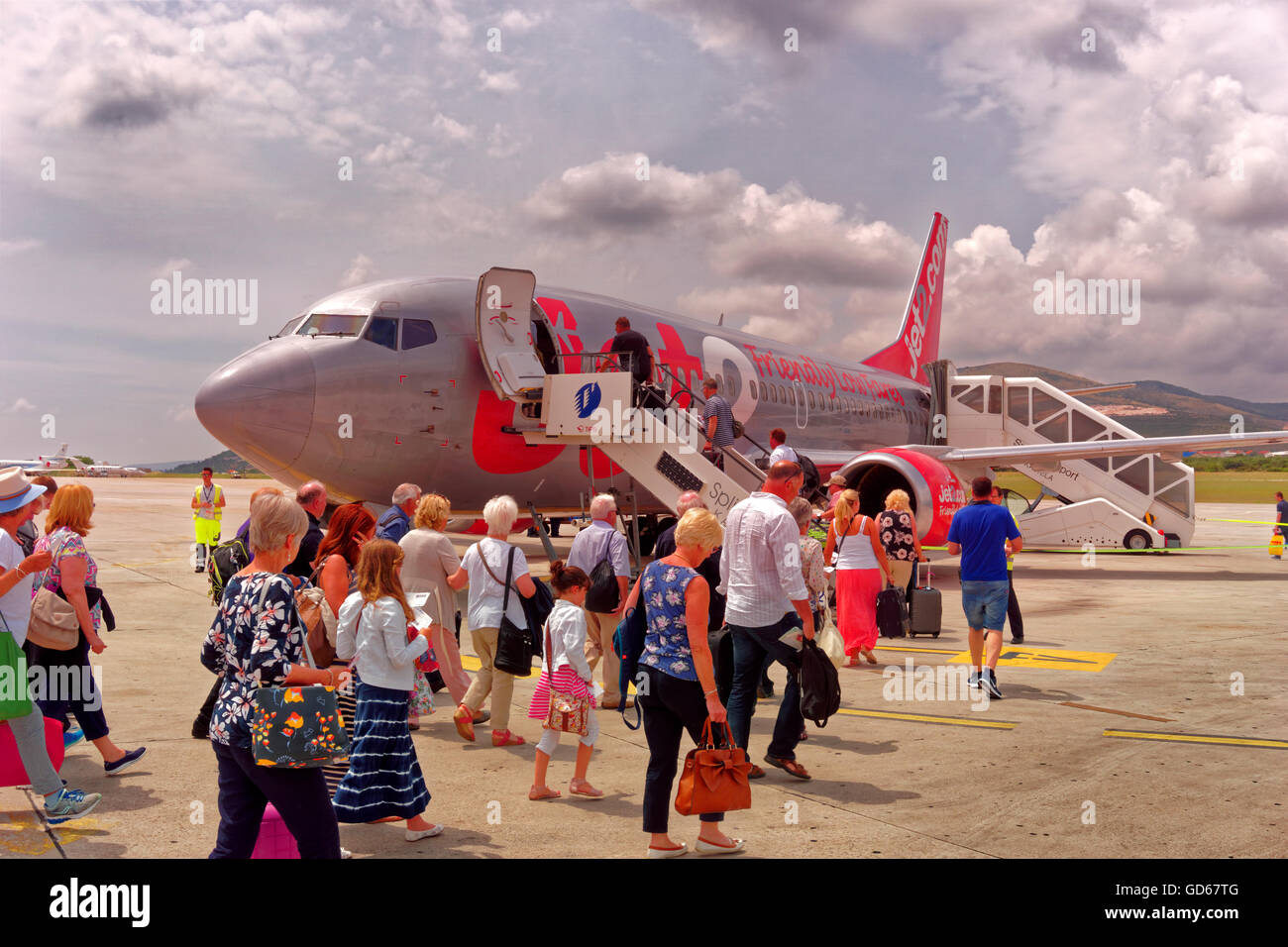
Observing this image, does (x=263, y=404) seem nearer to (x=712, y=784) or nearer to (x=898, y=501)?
(x=898, y=501)

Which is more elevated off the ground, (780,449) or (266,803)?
(780,449)

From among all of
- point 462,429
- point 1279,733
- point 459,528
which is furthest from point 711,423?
point 1279,733

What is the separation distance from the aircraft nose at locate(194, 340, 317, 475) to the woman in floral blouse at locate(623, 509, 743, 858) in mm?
7442

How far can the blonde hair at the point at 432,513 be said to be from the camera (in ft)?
21.8

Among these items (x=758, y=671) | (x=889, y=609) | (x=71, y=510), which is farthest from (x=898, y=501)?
(x=71, y=510)

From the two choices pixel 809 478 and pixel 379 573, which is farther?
pixel 809 478

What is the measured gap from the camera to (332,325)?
12086mm

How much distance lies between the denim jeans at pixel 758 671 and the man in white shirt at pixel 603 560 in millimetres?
1340

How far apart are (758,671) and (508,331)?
8.05 metres

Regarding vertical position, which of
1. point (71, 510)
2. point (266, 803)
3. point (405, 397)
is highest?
point (405, 397)

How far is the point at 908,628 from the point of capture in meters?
10.9

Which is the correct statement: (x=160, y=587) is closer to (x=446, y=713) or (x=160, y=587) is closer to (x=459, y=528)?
(x=459, y=528)

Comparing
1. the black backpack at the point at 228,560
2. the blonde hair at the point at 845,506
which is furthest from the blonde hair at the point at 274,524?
the blonde hair at the point at 845,506

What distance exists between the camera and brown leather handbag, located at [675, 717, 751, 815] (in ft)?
14.4
